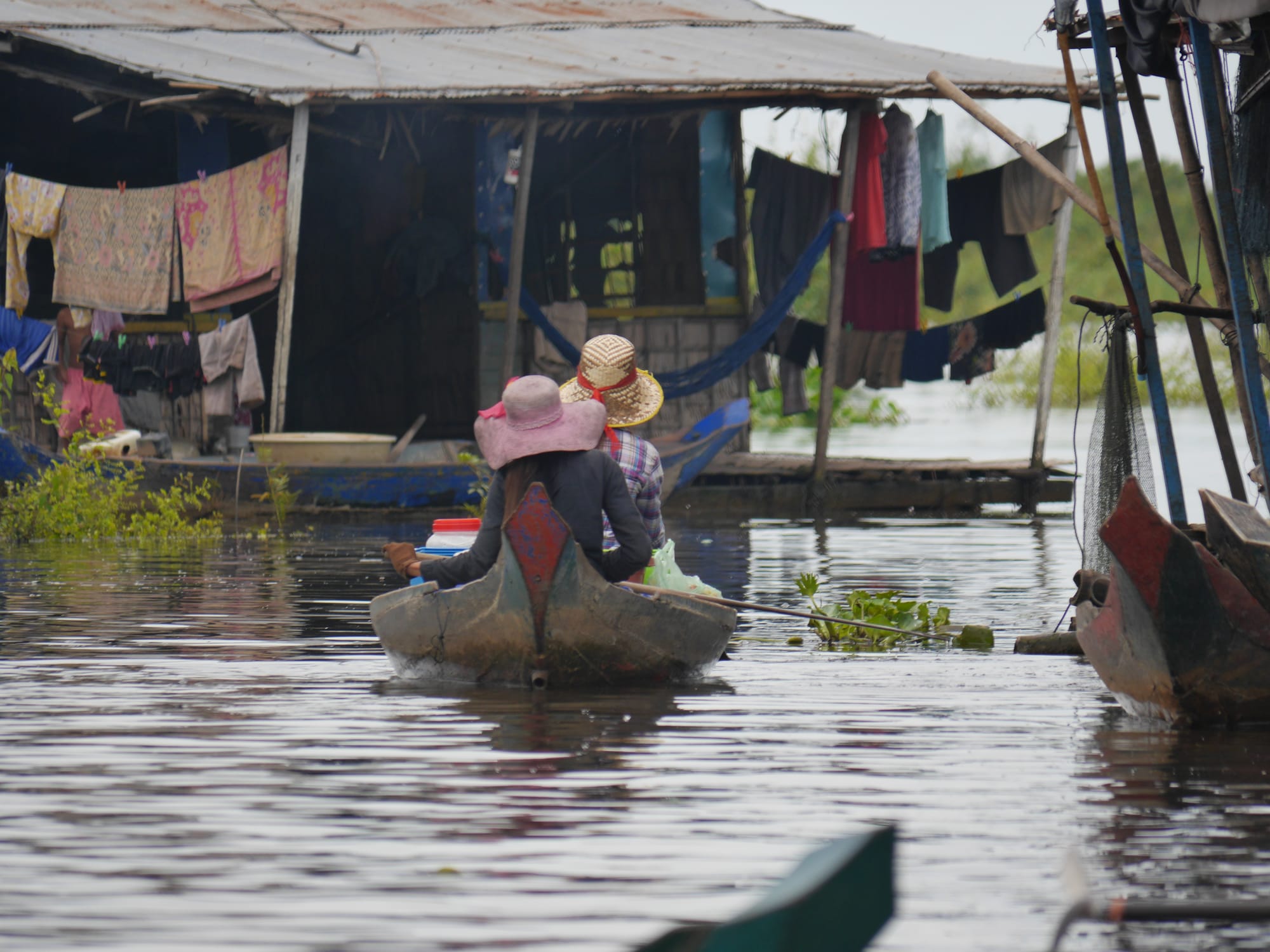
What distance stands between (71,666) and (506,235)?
9.90 metres

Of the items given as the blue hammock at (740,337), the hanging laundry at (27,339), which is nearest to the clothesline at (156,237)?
the hanging laundry at (27,339)

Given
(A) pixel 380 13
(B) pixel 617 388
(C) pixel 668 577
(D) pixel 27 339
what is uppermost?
(A) pixel 380 13

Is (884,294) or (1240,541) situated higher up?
(884,294)

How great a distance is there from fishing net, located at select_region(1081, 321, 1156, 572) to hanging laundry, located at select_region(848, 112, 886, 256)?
8.14m

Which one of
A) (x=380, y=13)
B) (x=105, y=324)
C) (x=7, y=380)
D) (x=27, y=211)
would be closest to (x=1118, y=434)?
(x=7, y=380)

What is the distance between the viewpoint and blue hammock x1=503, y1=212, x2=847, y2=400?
50.8 ft

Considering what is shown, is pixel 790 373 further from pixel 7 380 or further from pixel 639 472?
pixel 639 472

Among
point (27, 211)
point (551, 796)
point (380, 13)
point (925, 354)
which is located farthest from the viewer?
point (380, 13)

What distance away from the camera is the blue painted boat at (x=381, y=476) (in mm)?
14531

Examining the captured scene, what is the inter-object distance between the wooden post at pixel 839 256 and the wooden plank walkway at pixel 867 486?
0.86 meters

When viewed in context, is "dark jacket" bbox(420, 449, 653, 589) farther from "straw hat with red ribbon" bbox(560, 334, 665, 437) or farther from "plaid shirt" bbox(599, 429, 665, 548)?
"straw hat with red ribbon" bbox(560, 334, 665, 437)

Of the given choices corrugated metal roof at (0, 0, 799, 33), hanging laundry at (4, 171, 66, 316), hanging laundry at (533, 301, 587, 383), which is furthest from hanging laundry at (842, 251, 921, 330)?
hanging laundry at (4, 171, 66, 316)

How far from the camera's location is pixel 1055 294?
15.9 m

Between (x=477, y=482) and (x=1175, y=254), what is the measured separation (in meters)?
7.69
